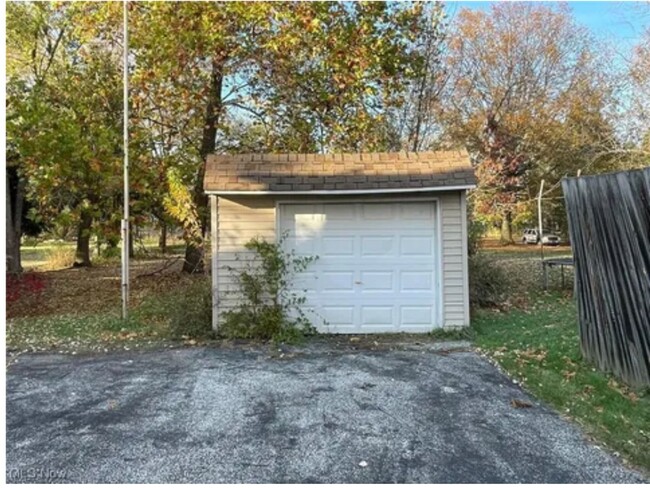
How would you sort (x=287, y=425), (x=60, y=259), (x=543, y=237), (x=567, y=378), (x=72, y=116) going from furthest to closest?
1. (x=543, y=237)
2. (x=60, y=259)
3. (x=72, y=116)
4. (x=567, y=378)
5. (x=287, y=425)

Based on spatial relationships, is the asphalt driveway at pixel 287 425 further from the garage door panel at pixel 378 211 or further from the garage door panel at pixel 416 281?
the garage door panel at pixel 378 211

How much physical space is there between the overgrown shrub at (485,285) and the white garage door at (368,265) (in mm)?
2151

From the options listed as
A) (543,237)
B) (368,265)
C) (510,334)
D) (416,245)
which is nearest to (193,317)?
(368,265)

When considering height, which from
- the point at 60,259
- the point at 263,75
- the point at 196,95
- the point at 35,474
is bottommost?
the point at 35,474

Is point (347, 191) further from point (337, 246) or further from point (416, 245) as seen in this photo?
point (416, 245)

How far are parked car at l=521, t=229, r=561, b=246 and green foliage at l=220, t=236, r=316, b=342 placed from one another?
20.8 metres

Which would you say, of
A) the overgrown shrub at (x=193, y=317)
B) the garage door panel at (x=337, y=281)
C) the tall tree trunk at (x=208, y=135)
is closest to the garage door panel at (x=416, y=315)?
the garage door panel at (x=337, y=281)

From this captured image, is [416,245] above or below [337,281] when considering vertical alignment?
above

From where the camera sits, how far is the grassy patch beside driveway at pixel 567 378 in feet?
12.1

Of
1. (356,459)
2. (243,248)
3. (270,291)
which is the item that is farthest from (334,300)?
(356,459)

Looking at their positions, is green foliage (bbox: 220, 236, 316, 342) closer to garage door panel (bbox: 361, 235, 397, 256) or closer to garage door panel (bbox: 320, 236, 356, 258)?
garage door panel (bbox: 320, 236, 356, 258)

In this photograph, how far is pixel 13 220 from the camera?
13648 mm

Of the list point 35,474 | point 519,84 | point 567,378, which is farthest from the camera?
point 519,84

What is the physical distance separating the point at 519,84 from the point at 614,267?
17613 millimetres
